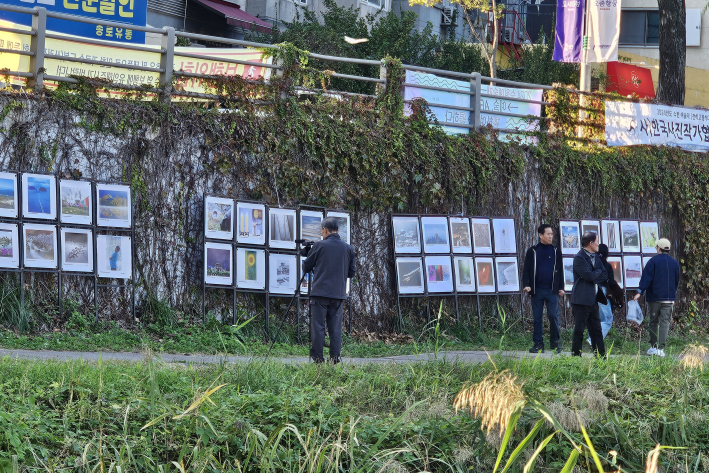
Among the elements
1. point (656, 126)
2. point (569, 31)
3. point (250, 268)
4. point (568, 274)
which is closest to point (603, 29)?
point (569, 31)

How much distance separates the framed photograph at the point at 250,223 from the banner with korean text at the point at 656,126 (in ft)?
25.8

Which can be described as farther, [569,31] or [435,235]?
[569,31]

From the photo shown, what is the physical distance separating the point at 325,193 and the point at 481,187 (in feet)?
10.4

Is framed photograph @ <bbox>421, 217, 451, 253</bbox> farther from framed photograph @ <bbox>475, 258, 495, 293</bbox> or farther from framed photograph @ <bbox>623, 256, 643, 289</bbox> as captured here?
framed photograph @ <bbox>623, 256, 643, 289</bbox>

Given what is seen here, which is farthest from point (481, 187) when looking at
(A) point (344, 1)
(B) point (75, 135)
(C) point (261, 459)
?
(A) point (344, 1)

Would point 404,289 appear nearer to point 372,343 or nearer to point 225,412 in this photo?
point 372,343

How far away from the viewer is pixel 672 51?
63.3 feet

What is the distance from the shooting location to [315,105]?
1316 cm

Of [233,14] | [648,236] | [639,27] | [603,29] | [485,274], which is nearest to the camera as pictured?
[485,274]

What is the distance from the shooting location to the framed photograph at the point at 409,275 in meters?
13.6

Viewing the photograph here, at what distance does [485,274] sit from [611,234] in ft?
11.5

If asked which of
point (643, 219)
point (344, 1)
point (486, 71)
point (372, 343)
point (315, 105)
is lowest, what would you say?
point (372, 343)

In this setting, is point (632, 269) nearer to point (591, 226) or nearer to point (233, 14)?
point (591, 226)

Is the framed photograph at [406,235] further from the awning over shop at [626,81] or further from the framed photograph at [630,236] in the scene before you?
the awning over shop at [626,81]
